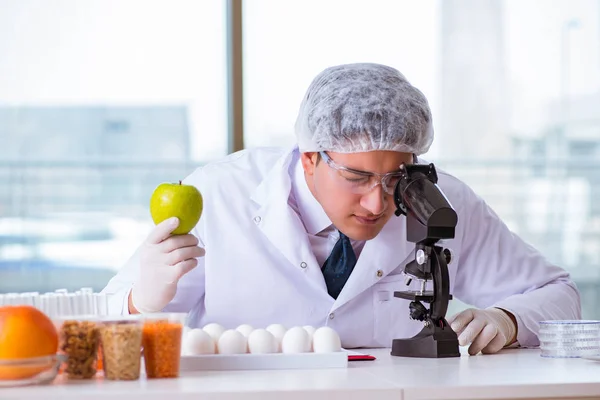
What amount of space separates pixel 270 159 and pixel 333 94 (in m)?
0.46

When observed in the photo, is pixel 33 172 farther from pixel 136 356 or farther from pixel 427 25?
pixel 136 356

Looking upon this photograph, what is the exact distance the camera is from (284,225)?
2.28 meters

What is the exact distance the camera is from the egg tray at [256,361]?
1.59 meters

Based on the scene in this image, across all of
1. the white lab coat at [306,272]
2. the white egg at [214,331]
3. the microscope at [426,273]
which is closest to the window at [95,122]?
the white lab coat at [306,272]

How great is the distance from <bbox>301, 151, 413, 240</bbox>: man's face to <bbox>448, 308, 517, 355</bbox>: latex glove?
1.01 ft

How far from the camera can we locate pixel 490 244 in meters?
2.48

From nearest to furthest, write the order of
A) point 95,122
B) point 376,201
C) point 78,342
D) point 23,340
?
point 23,340, point 78,342, point 376,201, point 95,122

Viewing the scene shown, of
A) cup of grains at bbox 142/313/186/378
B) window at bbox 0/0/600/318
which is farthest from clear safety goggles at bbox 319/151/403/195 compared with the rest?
window at bbox 0/0/600/318

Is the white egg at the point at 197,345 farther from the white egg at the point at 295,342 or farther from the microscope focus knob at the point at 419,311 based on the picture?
the microscope focus knob at the point at 419,311

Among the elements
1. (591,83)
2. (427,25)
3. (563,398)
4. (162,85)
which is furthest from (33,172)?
(563,398)

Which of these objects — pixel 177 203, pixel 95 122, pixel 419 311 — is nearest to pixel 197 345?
pixel 177 203

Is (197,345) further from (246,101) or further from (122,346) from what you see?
(246,101)

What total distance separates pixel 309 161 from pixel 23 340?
106cm

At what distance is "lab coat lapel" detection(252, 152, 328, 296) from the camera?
7.38 feet
